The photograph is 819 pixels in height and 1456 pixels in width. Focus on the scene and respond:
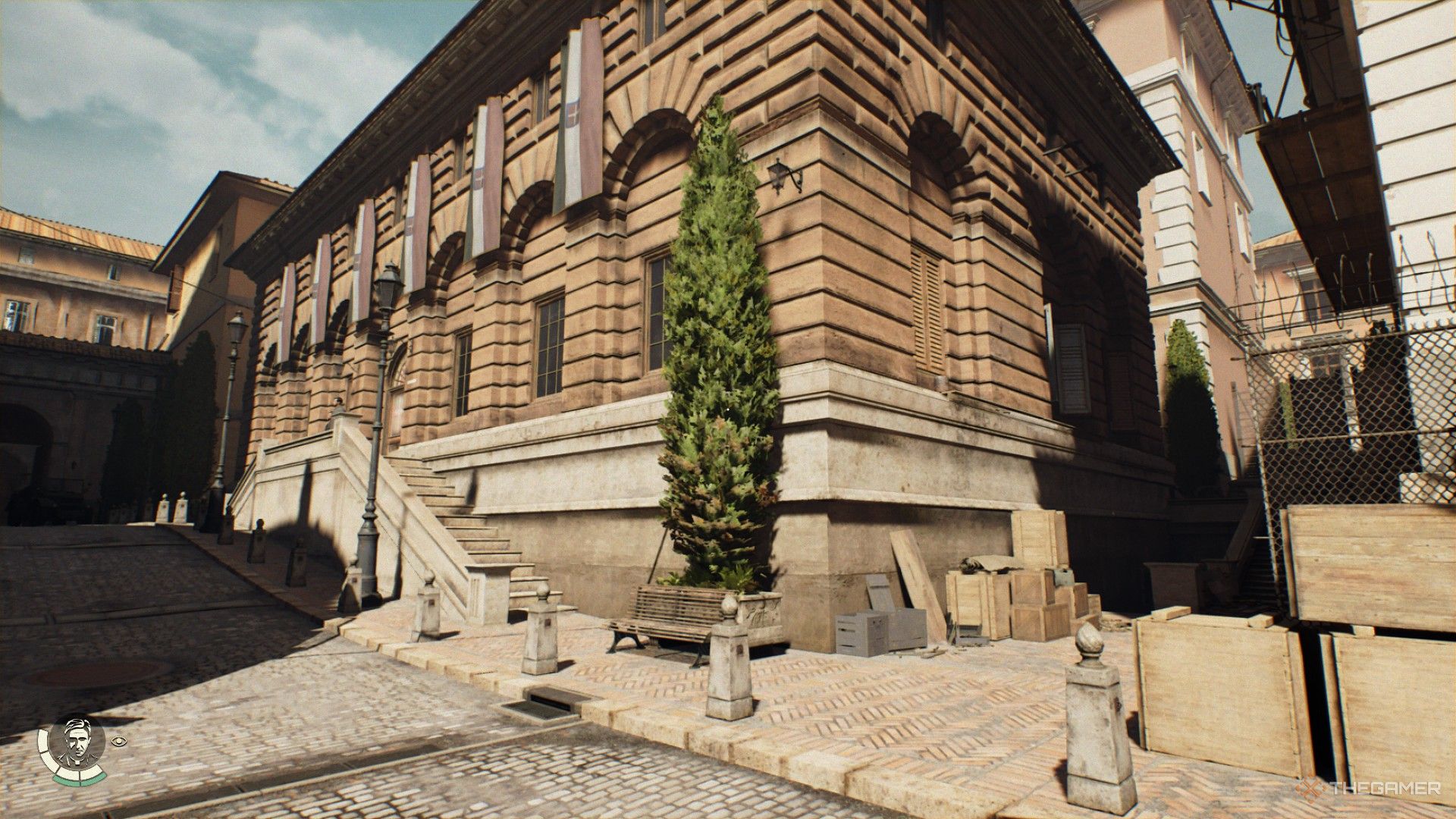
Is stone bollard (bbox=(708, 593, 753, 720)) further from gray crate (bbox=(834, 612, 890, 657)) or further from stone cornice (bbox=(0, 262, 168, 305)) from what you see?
stone cornice (bbox=(0, 262, 168, 305))

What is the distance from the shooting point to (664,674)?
9.18 meters

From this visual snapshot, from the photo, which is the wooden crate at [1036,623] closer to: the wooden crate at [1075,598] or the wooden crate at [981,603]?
the wooden crate at [981,603]

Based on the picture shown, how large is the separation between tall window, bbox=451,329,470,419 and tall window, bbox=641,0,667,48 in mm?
9068

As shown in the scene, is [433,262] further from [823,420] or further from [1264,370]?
[1264,370]

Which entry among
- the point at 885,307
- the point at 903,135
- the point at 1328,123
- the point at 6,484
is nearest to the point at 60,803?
the point at 885,307

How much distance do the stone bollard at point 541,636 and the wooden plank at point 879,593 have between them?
474cm

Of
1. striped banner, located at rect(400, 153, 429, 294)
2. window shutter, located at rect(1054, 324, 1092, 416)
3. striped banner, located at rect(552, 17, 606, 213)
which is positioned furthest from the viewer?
striped banner, located at rect(400, 153, 429, 294)

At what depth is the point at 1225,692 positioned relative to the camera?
562 centimetres

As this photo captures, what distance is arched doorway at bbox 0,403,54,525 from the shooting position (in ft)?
130

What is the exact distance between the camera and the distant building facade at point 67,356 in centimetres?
3847

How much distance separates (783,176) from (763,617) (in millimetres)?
6764

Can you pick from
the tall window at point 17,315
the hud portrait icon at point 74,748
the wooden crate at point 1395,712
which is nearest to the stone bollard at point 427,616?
the hud portrait icon at point 74,748

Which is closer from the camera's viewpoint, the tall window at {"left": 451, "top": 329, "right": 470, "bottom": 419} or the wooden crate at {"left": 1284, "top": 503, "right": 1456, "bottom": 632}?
the wooden crate at {"left": 1284, "top": 503, "right": 1456, "bottom": 632}

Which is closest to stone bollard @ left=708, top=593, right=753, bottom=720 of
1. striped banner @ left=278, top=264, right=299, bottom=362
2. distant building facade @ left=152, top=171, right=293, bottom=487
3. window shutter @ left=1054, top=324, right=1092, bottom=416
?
window shutter @ left=1054, top=324, right=1092, bottom=416
